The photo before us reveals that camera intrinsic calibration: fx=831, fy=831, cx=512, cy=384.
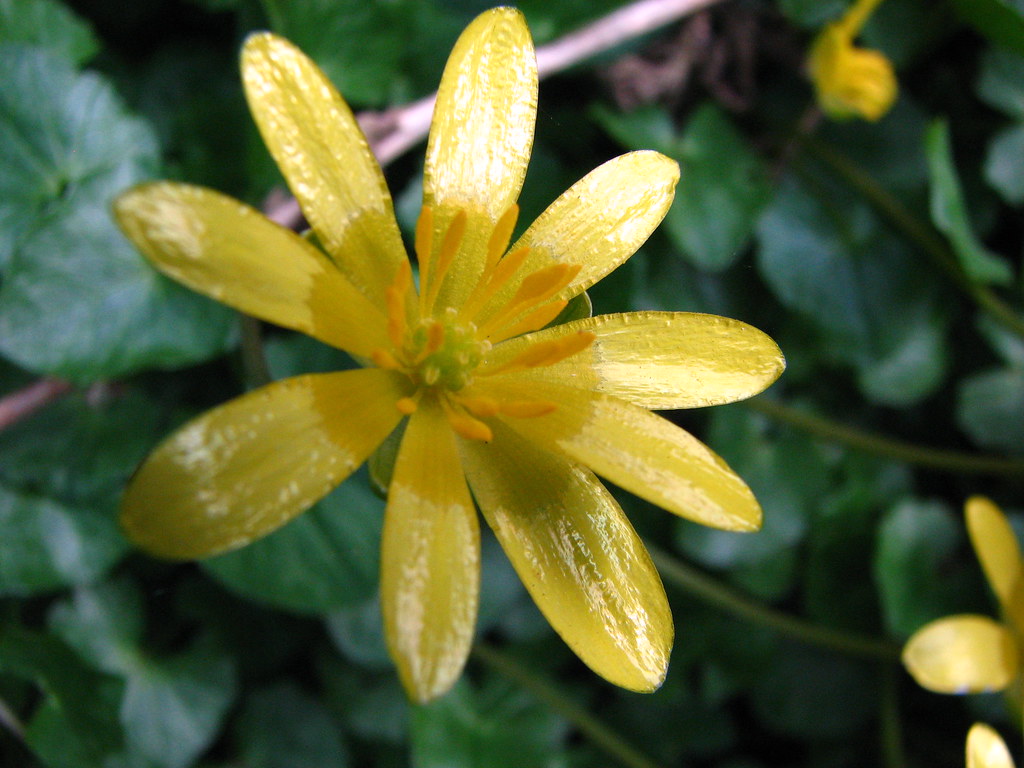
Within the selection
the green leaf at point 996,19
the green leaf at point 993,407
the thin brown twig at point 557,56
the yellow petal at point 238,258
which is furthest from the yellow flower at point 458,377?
the green leaf at point 993,407

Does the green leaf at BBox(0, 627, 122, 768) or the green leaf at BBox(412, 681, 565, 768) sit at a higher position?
the green leaf at BBox(0, 627, 122, 768)

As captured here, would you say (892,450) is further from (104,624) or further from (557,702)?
(104,624)

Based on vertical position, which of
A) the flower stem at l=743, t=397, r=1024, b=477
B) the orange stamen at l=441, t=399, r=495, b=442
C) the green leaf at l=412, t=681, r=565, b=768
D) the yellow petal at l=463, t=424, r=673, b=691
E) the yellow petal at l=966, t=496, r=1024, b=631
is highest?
the orange stamen at l=441, t=399, r=495, b=442

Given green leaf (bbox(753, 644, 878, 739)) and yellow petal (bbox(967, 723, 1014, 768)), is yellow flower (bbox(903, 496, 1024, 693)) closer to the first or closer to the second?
yellow petal (bbox(967, 723, 1014, 768))

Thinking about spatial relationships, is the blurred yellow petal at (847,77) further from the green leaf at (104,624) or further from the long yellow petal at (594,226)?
the green leaf at (104,624)

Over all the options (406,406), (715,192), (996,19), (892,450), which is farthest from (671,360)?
(996,19)

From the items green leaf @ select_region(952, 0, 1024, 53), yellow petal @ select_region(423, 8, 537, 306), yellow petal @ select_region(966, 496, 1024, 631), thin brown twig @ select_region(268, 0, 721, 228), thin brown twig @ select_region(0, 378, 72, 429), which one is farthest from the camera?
green leaf @ select_region(952, 0, 1024, 53)

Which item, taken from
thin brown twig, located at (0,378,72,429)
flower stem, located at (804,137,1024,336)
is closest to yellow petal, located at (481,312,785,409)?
thin brown twig, located at (0,378,72,429)

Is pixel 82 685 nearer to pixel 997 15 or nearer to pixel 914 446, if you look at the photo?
pixel 914 446
